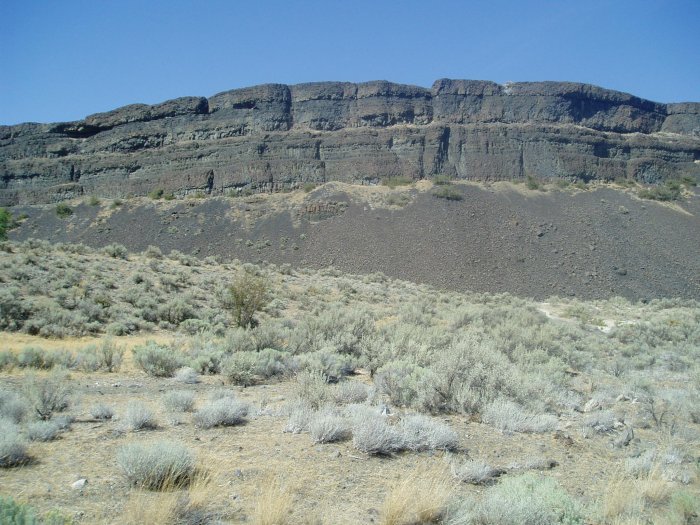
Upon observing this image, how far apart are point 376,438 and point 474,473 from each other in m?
1.14

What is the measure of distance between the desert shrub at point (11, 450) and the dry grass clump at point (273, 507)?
247cm

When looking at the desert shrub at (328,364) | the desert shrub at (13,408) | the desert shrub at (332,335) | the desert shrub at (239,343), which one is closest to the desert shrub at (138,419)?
the desert shrub at (13,408)

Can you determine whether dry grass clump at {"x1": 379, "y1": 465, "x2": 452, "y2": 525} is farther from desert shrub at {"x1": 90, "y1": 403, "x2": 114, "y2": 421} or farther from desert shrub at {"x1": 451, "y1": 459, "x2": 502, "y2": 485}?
desert shrub at {"x1": 90, "y1": 403, "x2": 114, "y2": 421}

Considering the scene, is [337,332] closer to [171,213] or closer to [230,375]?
[230,375]

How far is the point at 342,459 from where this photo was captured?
5277mm

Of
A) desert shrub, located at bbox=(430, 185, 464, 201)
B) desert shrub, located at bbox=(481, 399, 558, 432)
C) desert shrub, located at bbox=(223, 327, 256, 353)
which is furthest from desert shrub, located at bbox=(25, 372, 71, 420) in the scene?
desert shrub, located at bbox=(430, 185, 464, 201)

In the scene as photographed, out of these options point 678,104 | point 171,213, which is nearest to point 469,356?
point 171,213

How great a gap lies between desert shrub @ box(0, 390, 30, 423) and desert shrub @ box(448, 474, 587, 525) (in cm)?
528

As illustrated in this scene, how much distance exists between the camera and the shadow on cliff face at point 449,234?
44.2 meters

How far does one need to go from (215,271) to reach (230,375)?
20770 millimetres

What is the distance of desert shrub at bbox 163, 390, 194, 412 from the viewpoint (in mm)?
6668

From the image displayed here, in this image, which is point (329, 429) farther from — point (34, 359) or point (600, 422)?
point (34, 359)

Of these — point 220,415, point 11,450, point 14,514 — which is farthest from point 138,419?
point 14,514

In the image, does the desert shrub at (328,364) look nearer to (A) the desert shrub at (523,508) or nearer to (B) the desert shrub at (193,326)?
(A) the desert shrub at (523,508)
